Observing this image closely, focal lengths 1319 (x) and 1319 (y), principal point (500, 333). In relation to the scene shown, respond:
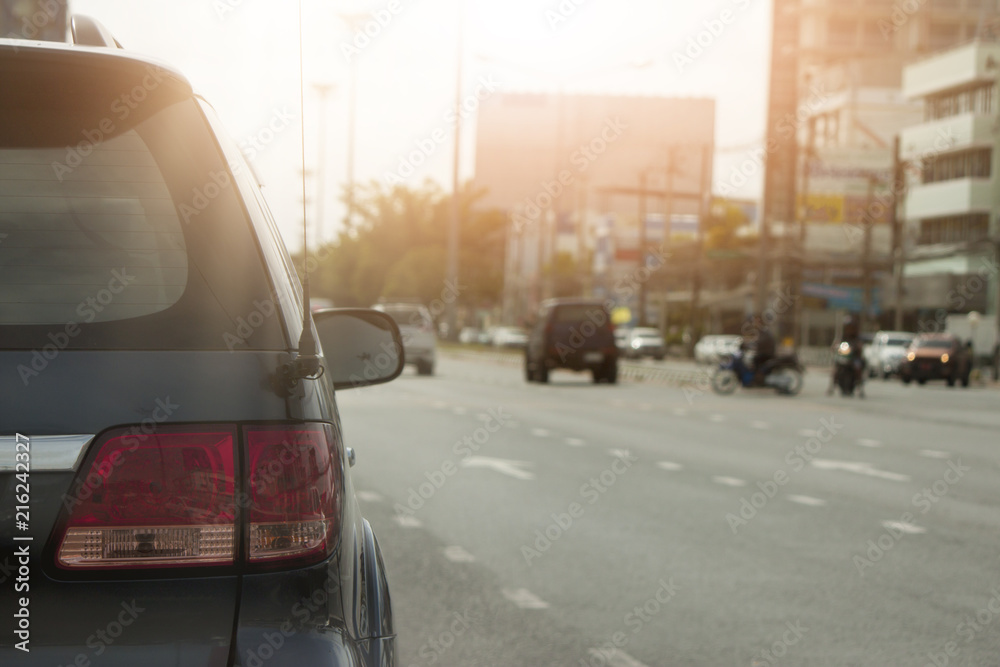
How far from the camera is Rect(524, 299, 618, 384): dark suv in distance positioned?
27.8 metres

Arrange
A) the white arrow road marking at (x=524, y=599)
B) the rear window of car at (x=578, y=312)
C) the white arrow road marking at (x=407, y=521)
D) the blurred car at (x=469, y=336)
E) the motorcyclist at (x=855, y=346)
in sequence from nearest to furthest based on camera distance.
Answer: the white arrow road marking at (x=524, y=599)
the white arrow road marking at (x=407, y=521)
the motorcyclist at (x=855, y=346)
the rear window of car at (x=578, y=312)
the blurred car at (x=469, y=336)

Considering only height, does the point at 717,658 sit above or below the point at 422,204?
below

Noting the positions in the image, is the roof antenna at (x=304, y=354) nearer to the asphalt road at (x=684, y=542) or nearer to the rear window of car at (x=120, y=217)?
the rear window of car at (x=120, y=217)

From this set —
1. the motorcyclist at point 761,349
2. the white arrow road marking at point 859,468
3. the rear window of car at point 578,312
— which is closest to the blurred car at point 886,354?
the rear window of car at point 578,312

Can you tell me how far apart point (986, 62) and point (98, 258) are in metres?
59.4

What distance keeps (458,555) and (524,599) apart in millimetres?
1137

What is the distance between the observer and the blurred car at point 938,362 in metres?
34.9

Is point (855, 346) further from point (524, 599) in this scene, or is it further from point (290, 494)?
point (290, 494)

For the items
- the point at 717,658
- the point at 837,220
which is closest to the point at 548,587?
the point at 717,658

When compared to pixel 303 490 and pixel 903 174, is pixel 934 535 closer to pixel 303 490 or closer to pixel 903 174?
pixel 303 490

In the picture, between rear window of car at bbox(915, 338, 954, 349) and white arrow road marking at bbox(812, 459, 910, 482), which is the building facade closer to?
rear window of car at bbox(915, 338, 954, 349)

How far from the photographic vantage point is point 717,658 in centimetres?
482
